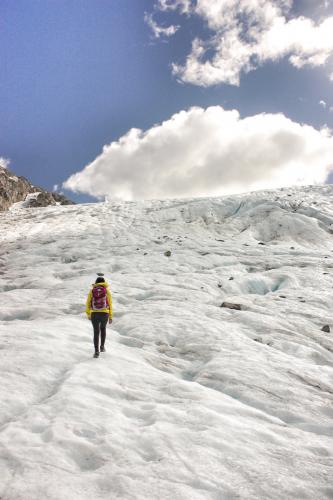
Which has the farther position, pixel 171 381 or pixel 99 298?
pixel 99 298

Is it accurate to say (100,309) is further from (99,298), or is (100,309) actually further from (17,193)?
(17,193)

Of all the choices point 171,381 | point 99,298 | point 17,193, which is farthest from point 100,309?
point 17,193

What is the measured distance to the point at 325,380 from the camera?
27.1ft

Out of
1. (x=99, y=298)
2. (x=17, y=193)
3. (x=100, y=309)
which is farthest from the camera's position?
(x=17, y=193)

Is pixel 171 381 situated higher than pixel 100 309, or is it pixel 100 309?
pixel 100 309

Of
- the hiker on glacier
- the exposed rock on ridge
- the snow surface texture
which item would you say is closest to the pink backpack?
the hiker on glacier

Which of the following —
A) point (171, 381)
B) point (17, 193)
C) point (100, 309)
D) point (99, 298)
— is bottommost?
point (171, 381)

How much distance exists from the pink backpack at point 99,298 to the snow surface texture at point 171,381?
1.21 meters

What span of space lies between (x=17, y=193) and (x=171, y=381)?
157 feet

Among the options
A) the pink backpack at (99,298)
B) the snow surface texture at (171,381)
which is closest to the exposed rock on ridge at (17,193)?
the snow surface texture at (171,381)

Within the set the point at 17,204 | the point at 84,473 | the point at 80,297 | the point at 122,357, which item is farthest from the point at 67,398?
the point at 17,204

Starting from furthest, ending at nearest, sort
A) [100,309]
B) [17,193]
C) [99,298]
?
[17,193] < [99,298] < [100,309]

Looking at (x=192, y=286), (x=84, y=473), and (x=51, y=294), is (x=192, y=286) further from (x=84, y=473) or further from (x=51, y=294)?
(x=84, y=473)

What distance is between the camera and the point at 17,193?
163 ft
